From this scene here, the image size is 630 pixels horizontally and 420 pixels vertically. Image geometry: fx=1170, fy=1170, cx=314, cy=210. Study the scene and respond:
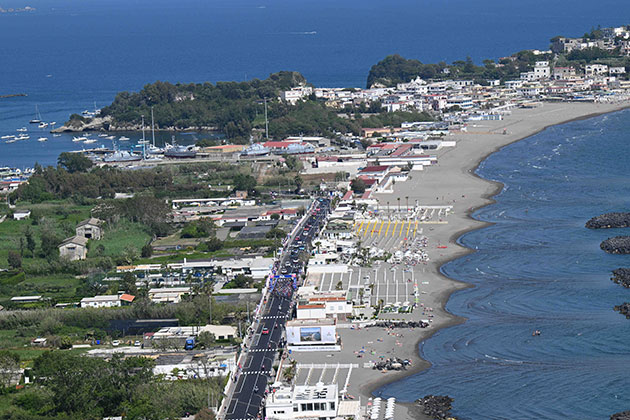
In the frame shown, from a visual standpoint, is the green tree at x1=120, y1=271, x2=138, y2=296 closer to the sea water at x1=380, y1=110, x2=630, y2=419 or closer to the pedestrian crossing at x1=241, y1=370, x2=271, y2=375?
the pedestrian crossing at x1=241, y1=370, x2=271, y2=375

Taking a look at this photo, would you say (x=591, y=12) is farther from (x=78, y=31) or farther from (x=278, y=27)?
(x=78, y=31)

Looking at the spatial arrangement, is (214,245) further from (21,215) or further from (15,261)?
(21,215)

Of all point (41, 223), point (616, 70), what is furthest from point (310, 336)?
point (616, 70)

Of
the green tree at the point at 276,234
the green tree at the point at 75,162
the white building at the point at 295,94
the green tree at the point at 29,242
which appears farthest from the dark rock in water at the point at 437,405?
the white building at the point at 295,94

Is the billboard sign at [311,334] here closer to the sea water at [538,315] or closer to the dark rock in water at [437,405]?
the sea water at [538,315]

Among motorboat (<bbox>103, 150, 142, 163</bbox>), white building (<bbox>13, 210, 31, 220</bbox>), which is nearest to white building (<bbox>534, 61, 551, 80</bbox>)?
motorboat (<bbox>103, 150, 142, 163</bbox>)

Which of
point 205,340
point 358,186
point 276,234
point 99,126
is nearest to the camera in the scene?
point 205,340
